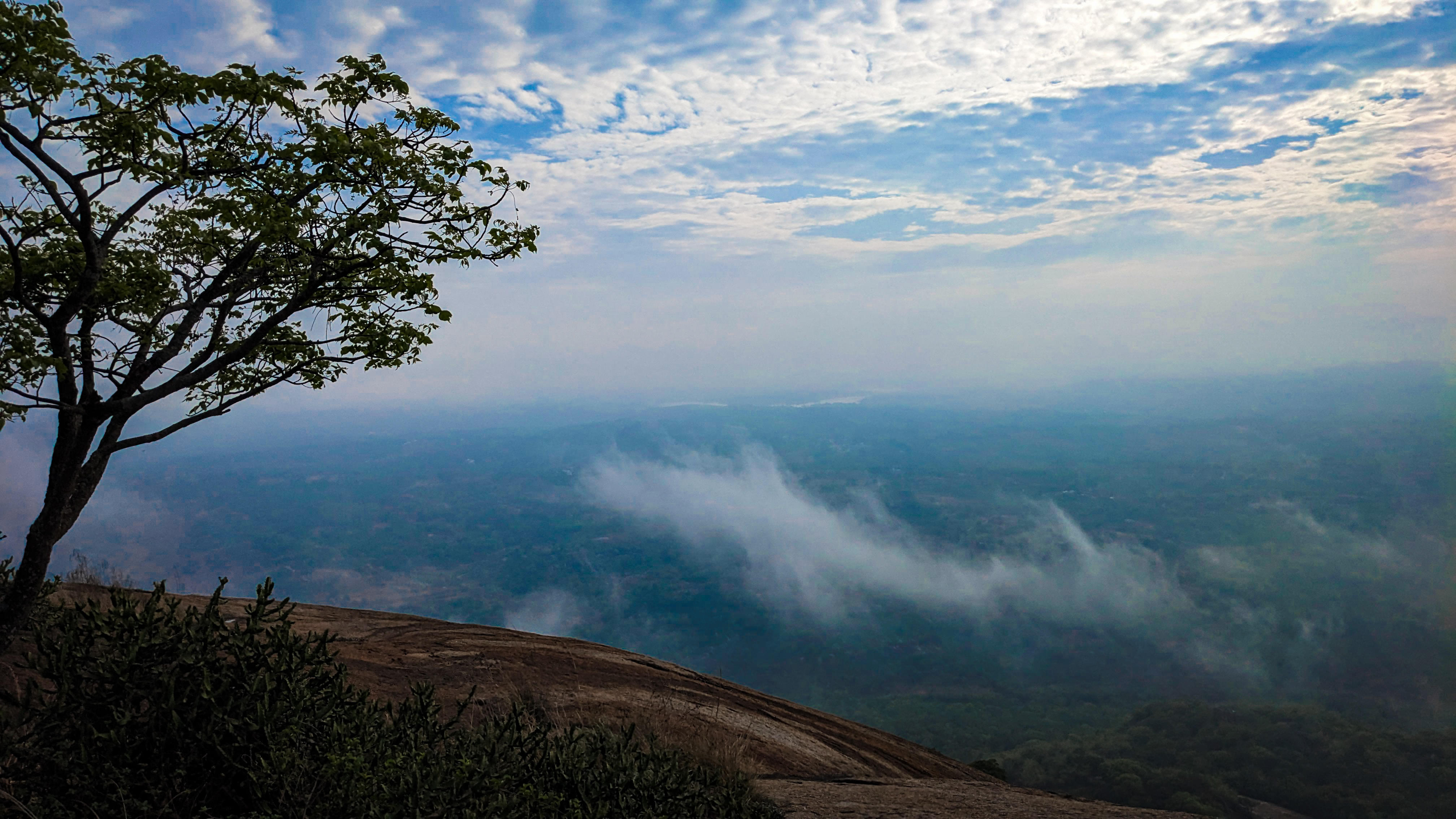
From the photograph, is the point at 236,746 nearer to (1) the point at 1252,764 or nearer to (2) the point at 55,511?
(2) the point at 55,511

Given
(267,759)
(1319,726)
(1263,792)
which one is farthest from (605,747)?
(1319,726)

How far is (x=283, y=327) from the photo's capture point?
12.3 m

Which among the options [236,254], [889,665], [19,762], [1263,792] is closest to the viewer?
[19,762]

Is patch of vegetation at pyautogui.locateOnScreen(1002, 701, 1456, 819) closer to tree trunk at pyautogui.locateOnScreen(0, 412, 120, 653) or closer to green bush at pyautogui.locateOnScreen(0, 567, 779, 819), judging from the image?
green bush at pyautogui.locateOnScreen(0, 567, 779, 819)

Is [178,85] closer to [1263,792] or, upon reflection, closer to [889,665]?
[1263,792]

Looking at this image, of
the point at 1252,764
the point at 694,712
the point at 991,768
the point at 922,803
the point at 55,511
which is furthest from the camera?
the point at 1252,764

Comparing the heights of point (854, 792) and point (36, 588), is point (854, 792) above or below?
below

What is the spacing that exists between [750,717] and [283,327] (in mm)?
11817

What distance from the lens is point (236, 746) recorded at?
5.39 m

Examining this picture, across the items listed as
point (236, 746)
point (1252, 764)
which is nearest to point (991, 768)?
point (236, 746)

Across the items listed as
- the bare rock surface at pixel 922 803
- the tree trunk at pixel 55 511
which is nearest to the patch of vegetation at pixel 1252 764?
the bare rock surface at pixel 922 803

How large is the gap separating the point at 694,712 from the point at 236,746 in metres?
9.59

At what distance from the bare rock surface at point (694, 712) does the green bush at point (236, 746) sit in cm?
313

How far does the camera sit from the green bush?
4.94m
